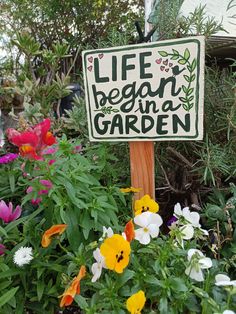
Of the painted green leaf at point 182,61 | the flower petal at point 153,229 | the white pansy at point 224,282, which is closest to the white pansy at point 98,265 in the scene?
the flower petal at point 153,229

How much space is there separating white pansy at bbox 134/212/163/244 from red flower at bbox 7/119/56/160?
0.31m

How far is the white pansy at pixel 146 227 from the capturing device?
979 mm

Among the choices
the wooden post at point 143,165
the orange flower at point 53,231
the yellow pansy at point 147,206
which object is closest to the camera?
the orange flower at point 53,231

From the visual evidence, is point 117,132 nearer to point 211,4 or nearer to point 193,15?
point 193,15

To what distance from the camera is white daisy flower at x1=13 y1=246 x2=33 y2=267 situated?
97 centimetres

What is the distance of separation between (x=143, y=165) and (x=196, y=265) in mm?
438

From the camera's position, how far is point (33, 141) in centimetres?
100

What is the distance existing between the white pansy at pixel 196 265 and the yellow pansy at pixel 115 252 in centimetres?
15

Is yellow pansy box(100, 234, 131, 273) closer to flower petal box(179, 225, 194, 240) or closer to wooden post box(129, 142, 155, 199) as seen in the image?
flower petal box(179, 225, 194, 240)

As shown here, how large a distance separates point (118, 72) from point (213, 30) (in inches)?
18.1

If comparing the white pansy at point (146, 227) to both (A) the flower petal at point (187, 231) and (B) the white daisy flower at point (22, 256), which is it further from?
(B) the white daisy flower at point (22, 256)

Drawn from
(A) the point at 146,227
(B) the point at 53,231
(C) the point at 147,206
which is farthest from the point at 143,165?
(B) the point at 53,231

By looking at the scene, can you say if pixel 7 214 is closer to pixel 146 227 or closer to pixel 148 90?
pixel 146 227

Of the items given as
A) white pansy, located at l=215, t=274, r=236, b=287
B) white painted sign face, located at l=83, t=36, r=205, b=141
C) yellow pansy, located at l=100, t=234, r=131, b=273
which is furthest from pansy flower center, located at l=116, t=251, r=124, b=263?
white painted sign face, located at l=83, t=36, r=205, b=141
